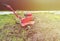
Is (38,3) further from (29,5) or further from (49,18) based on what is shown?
(49,18)

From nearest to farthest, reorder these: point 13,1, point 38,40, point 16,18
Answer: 1. point 38,40
2. point 16,18
3. point 13,1

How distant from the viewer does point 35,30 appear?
1.34m

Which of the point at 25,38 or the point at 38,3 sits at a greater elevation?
the point at 38,3

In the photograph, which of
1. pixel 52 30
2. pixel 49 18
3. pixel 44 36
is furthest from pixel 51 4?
pixel 44 36

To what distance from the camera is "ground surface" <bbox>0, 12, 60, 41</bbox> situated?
1220mm

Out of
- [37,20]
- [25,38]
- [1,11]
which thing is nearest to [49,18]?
[37,20]

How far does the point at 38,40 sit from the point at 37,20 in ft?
1.29

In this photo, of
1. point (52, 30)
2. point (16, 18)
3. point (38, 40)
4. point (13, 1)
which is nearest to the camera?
point (38, 40)

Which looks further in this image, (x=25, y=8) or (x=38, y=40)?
(x=25, y=8)

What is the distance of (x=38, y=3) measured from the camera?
1.75m

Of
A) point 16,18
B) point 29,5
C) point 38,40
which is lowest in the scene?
point 38,40

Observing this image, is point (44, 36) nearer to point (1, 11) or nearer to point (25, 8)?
point (25, 8)

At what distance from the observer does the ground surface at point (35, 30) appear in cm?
122

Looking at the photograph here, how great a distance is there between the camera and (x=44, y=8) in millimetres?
1771
